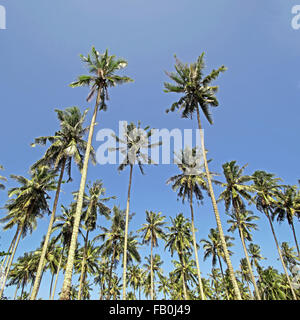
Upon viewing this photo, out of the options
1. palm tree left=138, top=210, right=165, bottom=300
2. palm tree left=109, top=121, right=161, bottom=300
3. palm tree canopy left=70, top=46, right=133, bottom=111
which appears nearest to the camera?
palm tree canopy left=70, top=46, right=133, bottom=111

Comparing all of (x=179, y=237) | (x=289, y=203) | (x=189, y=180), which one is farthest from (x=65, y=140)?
(x=289, y=203)

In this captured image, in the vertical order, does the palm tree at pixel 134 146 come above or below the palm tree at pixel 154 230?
above

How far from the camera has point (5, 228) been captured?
76.9ft

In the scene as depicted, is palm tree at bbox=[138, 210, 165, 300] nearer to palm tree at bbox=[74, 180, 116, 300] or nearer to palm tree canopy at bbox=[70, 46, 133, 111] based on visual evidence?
palm tree at bbox=[74, 180, 116, 300]

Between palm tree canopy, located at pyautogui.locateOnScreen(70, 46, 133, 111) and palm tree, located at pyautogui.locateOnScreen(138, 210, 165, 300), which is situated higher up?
palm tree canopy, located at pyautogui.locateOnScreen(70, 46, 133, 111)

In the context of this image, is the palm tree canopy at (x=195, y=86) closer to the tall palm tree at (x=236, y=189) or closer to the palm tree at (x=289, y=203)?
the tall palm tree at (x=236, y=189)

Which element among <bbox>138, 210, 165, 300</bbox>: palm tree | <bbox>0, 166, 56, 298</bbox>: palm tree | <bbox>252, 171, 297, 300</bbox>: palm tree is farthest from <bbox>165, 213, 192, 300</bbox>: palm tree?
<bbox>0, 166, 56, 298</bbox>: palm tree

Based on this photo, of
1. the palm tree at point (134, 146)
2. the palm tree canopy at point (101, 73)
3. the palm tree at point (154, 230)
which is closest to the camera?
the palm tree canopy at point (101, 73)

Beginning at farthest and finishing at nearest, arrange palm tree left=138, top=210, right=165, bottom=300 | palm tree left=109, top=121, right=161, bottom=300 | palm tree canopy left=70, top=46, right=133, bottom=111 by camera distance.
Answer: palm tree left=138, top=210, right=165, bottom=300
palm tree left=109, top=121, right=161, bottom=300
palm tree canopy left=70, top=46, right=133, bottom=111

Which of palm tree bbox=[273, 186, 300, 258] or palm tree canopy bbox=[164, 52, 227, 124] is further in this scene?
palm tree bbox=[273, 186, 300, 258]

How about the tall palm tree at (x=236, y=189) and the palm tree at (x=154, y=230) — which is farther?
the palm tree at (x=154, y=230)

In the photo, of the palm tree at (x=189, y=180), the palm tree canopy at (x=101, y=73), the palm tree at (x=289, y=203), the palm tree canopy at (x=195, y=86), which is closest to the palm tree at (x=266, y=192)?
the palm tree at (x=289, y=203)
